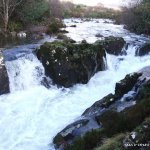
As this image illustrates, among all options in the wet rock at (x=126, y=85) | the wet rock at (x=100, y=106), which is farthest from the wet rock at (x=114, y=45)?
the wet rock at (x=100, y=106)

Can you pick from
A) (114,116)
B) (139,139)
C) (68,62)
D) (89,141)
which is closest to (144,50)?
(68,62)

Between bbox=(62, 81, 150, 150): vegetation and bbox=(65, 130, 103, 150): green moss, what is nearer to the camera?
bbox=(62, 81, 150, 150): vegetation

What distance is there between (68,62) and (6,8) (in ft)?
39.2

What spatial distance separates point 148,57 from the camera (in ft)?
76.2

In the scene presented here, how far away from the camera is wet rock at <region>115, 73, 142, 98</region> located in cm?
1410

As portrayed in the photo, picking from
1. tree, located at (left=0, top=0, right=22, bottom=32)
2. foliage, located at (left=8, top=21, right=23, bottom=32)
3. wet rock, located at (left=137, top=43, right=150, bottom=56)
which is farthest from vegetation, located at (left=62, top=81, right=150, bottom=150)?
tree, located at (left=0, top=0, right=22, bottom=32)

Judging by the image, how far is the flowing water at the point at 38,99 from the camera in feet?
42.5

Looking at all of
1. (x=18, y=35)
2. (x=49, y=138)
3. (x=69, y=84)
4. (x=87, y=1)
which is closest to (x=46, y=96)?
(x=69, y=84)

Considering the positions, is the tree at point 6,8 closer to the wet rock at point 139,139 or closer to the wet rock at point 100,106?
the wet rock at point 100,106

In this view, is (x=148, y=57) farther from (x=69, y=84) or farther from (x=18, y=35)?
(x=18, y=35)

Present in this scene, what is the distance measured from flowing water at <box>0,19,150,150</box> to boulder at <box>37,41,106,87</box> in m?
0.39

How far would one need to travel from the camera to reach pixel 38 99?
16719mm

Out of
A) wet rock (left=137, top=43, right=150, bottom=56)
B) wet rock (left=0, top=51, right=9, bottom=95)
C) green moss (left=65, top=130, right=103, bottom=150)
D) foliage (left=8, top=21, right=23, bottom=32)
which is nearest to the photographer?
green moss (left=65, top=130, right=103, bottom=150)

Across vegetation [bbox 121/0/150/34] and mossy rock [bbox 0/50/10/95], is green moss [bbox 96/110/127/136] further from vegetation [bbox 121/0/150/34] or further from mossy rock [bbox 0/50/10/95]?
vegetation [bbox 121/0/150/34]
